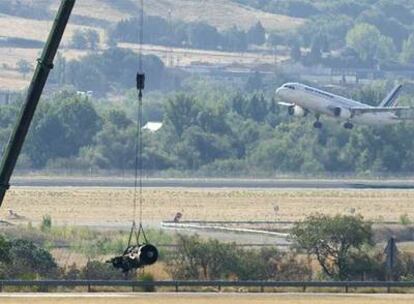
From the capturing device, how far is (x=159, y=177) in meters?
147

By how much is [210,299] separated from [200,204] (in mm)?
56638

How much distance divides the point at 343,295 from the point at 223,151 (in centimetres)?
9430

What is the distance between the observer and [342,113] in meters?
151

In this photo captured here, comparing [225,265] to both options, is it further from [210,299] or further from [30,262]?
[210,299]

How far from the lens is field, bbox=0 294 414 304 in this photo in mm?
61250

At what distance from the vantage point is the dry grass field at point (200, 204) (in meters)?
108

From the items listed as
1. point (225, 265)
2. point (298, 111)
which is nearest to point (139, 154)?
point (225, 265)

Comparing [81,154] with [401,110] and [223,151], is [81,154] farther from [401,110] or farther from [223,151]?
[401,110]

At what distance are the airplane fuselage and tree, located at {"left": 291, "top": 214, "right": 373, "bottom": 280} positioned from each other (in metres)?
68.5

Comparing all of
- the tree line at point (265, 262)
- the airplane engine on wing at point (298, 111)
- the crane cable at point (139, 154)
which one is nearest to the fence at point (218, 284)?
the crane cable at point (139, 154)

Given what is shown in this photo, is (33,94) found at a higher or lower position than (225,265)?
higher

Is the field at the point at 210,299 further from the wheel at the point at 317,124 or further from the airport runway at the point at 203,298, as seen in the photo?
the wheel at the point at 317,124

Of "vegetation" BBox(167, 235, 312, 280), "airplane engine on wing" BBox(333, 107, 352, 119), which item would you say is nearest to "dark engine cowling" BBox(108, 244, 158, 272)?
"vegetation" BBox(167, 235, 312, 280)

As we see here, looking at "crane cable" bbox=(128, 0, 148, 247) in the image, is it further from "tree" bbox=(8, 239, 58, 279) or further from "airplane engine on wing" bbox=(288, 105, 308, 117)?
"airplane engine on wing" bbox=(288, 105, 308, 117)
